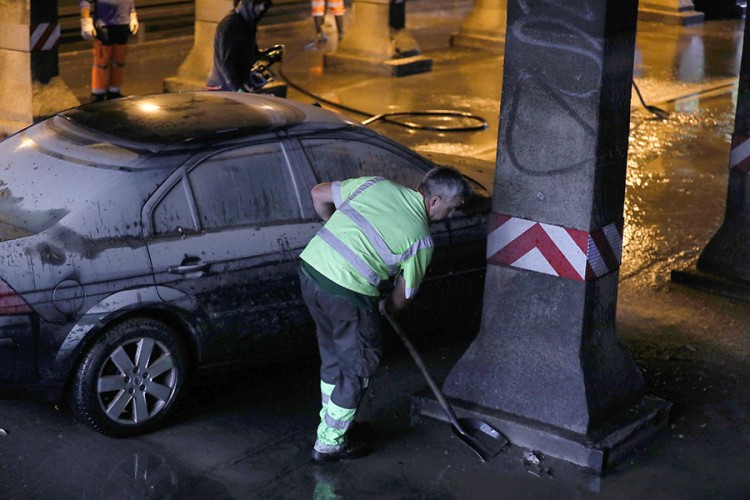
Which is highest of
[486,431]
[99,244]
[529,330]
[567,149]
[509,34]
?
[509,34]

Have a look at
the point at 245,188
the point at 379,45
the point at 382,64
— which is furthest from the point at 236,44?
the point at 379,45

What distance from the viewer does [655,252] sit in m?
9.53

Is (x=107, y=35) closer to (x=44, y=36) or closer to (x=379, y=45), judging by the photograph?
(x=44, y=36)

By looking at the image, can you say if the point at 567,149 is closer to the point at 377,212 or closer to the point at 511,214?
the point at 511,214

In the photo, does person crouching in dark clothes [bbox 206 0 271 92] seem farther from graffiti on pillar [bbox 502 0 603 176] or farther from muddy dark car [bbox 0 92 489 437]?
graffiti on pillar [bbox 502 0 603 176]

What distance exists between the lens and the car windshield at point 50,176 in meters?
5.97

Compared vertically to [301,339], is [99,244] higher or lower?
higher

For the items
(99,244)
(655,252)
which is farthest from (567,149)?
(655,252)

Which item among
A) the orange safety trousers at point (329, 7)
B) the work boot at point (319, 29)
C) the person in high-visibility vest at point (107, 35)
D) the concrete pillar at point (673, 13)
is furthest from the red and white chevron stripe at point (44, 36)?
the concrete pillar at point (673, 13)

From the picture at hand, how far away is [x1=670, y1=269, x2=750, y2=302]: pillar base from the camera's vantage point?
851 cm

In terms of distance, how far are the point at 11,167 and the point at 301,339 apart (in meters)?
1.85

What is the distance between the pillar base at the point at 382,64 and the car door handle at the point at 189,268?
1042cm

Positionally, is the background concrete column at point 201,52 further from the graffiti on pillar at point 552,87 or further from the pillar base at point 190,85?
the graffiti on pillar at point 552,87

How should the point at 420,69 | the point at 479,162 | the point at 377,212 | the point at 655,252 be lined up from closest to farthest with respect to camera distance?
the point at 377,212
the point at 479,162
the point at 655,252
the point at 420,69
